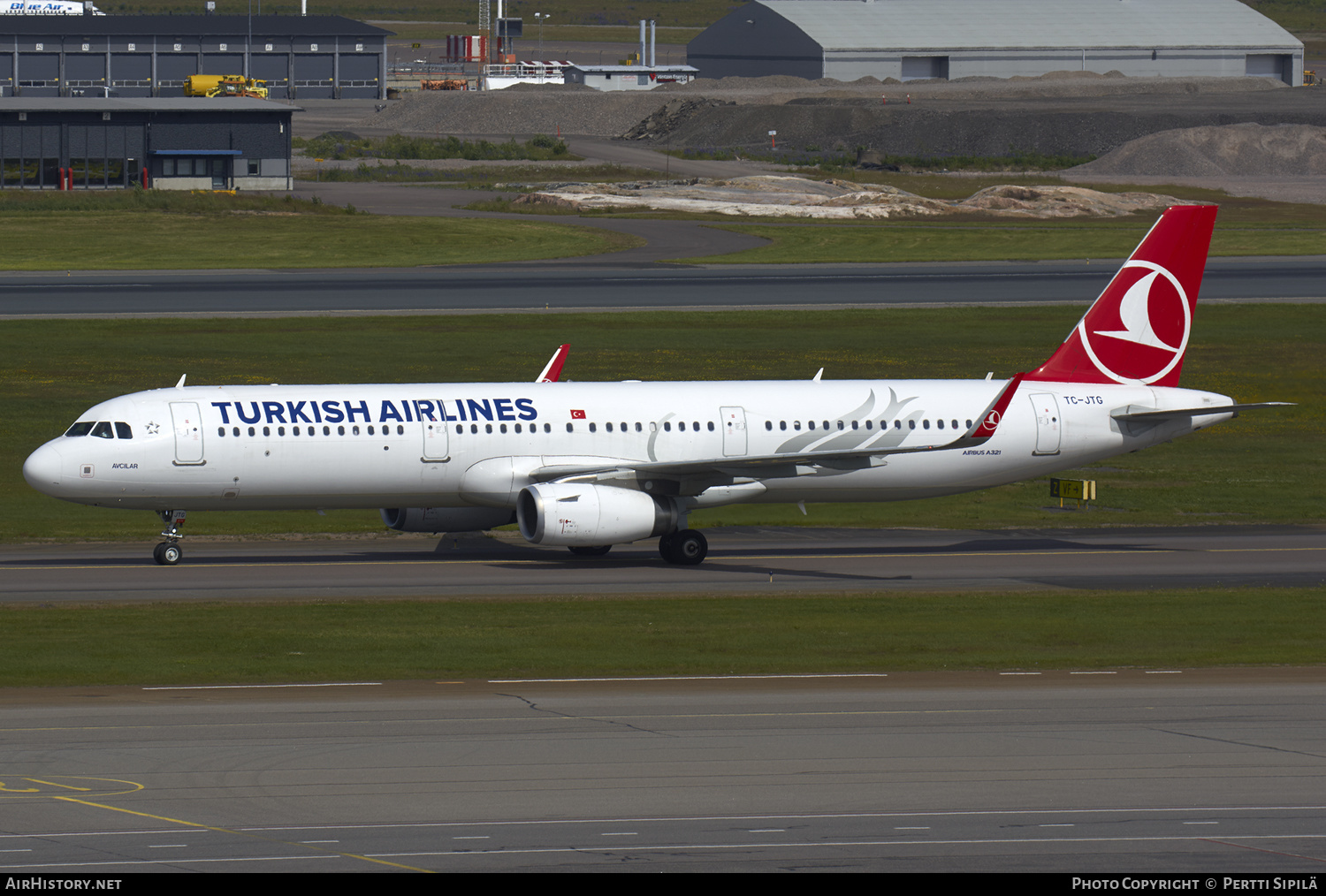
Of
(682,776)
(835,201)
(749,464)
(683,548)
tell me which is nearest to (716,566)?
(683,548)

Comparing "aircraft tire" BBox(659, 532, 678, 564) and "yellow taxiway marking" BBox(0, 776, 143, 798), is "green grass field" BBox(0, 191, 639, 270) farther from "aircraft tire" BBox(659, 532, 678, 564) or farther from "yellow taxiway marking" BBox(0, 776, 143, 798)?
"yellow taxiway marking" BBox(0, 776, 143, 798)

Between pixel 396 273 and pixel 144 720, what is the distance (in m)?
74.4

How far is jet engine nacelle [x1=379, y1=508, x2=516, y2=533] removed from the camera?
42.8 m

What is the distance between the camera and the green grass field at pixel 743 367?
49781mm

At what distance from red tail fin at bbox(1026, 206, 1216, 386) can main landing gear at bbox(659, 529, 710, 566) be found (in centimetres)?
1011

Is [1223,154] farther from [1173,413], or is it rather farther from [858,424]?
[858,424]

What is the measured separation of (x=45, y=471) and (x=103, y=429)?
159 centimetres

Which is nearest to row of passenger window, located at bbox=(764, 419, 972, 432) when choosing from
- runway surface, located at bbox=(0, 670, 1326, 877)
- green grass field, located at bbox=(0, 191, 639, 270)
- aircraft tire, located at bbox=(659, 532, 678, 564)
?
aircraft tire, located at bbox=(659, 532, 678, 564)

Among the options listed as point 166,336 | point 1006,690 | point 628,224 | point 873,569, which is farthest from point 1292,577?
point 628,224

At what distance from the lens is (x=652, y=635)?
108 feet

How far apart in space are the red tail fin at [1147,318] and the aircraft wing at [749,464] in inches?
212

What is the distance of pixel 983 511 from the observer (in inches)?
2002

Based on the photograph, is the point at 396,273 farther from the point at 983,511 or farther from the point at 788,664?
the point at 788,664
